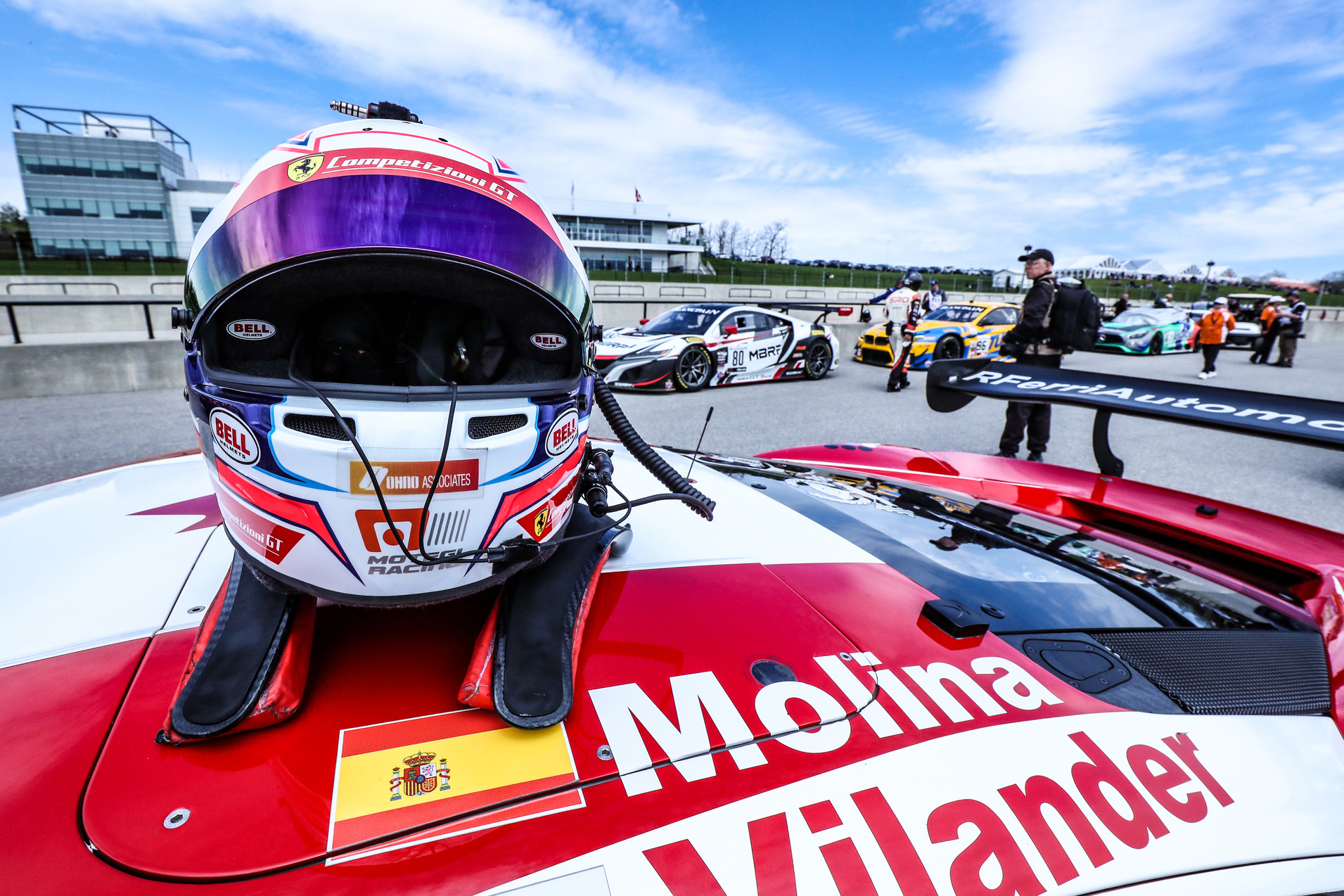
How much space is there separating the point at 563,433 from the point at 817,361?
965cm

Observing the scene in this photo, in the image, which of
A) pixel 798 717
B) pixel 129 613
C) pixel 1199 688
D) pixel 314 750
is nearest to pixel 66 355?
pixel 129 613

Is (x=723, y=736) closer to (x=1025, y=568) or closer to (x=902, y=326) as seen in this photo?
(x=1025, y=568)

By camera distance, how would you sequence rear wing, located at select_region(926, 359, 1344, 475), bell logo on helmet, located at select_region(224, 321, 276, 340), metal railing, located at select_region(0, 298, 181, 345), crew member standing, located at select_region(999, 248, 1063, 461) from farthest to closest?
metal railing, located at select_region(0, 298, 181, 345) → crew member standing, located at select_region(999, 248, 1063, 461) → rear wing, located at select_region(926, 359, 1344, 475) → bell logo on helmet, located at select_region(224, 321, 276, 340)

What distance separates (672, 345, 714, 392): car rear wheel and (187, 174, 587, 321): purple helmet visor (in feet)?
24.4

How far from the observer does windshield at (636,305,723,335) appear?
891 cm

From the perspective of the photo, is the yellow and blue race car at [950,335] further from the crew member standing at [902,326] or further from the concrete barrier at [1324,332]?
the concrete barrier at [1324,332]

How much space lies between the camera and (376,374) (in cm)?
111

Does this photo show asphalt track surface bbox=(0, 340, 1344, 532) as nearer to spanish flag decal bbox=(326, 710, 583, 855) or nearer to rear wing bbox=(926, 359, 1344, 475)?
rear wing bbox=(926, 359, 1344, 475)

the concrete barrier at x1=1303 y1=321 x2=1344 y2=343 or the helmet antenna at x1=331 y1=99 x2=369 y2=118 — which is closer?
the helmet antenna at x1=331 y1=99 x2=369 y2=118

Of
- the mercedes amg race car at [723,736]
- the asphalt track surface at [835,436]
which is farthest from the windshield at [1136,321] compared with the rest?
the mercedes amg race car at [723,736]

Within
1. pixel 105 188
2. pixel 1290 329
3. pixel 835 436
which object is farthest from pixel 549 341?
pixel 105 188

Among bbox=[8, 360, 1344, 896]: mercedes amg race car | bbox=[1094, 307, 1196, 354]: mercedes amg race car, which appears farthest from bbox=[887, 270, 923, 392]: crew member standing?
bbox=[8, 360, 1344, 896]: mercedes amg race car

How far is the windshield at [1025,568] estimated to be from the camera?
4.61 ft

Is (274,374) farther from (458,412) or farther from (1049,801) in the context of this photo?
(1049,801)
